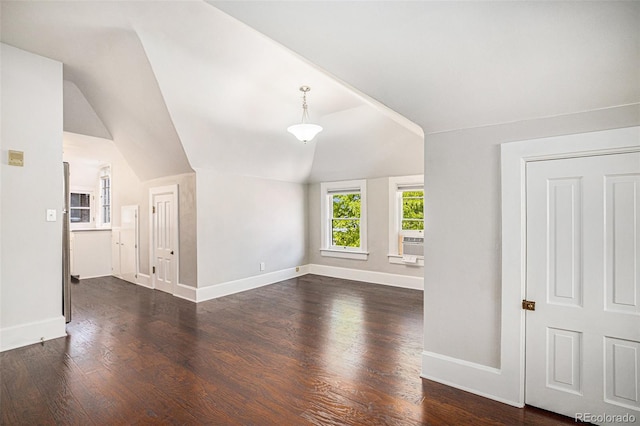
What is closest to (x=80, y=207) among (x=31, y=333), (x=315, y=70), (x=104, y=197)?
(x=104, y=197)

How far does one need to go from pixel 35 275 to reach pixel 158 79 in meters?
2.57

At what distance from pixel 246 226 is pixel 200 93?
8.31 ft

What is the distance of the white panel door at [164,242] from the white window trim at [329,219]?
10.2 feet

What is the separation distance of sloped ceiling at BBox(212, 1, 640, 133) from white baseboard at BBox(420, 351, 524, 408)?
72.6 inches

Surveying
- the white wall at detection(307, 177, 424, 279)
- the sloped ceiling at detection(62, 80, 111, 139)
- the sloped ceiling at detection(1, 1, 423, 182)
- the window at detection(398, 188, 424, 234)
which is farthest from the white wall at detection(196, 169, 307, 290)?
the window at detection(398, 188, 424, 234)

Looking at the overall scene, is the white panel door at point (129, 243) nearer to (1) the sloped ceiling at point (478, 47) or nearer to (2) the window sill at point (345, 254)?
(2) the window sill at point (345, 254)

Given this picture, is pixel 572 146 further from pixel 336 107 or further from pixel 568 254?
pixel 336 107

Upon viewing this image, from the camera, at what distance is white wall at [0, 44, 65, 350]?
9.98ft

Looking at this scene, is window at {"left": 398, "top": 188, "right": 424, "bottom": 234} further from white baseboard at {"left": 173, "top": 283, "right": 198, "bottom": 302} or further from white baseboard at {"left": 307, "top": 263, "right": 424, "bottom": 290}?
white baseboard at {"left": 173, "top": 283, "right": 198, "bottom": 302}

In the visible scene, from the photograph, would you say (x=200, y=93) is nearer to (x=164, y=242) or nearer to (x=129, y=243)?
(x=164, y=242)

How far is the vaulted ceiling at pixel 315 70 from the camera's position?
1.47 meters

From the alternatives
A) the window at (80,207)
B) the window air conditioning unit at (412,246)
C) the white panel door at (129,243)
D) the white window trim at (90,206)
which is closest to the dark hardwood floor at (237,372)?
the window air conditioning unit at (412,246)

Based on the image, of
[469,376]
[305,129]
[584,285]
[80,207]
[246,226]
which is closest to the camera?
[584,285]

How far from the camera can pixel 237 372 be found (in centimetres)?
258
